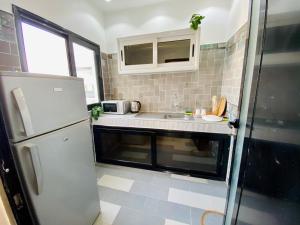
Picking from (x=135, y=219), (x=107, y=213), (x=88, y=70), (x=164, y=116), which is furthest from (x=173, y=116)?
(x=88, y=70)

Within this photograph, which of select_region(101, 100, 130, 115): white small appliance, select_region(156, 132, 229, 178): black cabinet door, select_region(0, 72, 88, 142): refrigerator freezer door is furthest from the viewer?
select_region(101, 100, 130, 115): white small appliance

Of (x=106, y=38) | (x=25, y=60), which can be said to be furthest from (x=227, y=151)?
(x=106, y=38)

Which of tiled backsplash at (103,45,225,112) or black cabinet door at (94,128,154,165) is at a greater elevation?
tiled backsplash at (103,45,225,112)

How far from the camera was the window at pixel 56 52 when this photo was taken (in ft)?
4.39

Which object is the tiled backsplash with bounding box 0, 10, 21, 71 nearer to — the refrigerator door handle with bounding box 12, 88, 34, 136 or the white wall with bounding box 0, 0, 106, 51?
the white wall with bounding box 0, 0, 106, 51

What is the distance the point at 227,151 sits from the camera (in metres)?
1.77

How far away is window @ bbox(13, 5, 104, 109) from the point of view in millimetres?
1337

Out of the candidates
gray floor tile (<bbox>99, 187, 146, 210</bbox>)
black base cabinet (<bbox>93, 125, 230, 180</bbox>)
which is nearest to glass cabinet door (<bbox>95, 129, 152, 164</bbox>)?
black base cabinet (<bbox>93, 125, 230, 180</bbox>)

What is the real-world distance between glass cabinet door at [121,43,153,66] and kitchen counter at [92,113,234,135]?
0.92 m

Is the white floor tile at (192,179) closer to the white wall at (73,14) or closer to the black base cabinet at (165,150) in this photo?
the black base cabinet at (165,150)

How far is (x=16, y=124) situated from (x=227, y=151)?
210 centimetres

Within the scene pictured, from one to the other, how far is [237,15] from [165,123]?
65.3 inches

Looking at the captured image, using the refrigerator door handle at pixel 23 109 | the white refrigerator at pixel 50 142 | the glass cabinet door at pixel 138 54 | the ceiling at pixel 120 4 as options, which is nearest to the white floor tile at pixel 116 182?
the white refrigerator at pixel 50 142

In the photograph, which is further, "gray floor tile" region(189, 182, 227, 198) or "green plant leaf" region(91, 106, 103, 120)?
"green plant leaf" region(91, 106, 103, 120)
